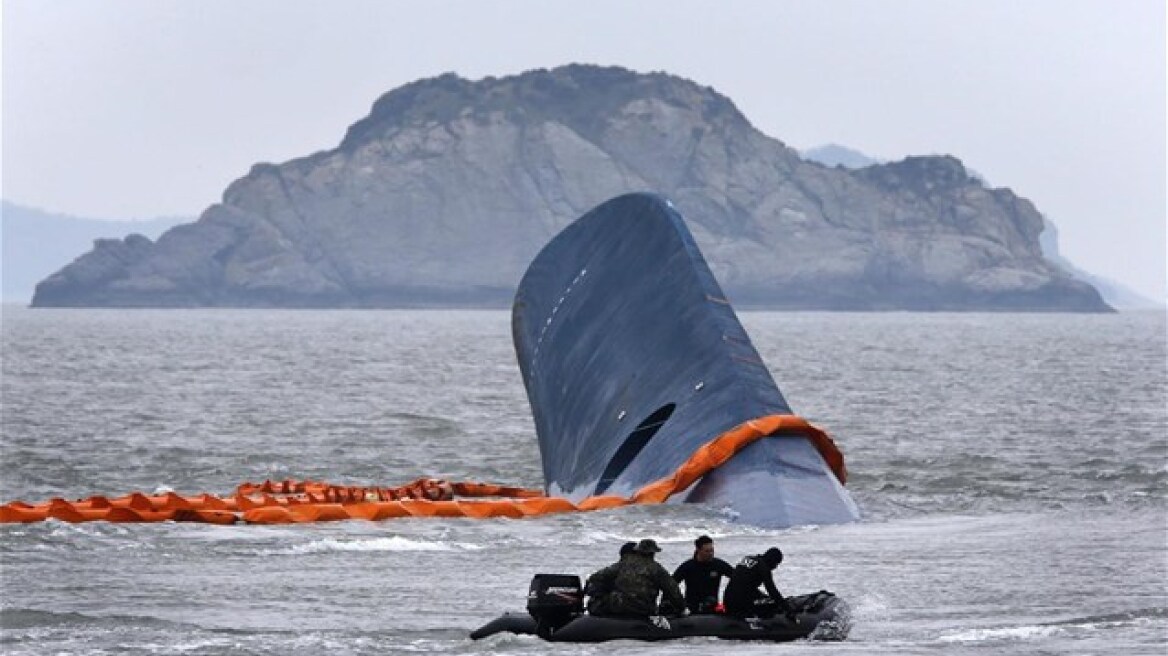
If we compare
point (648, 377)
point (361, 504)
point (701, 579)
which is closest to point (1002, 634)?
point (701, 579)

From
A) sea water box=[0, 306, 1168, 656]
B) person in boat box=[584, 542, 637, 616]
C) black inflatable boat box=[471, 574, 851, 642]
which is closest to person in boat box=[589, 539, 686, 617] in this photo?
person in boat box=[584, 542, 637, 616]

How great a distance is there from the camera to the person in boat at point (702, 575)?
83.0 feet

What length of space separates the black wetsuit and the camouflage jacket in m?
0.55

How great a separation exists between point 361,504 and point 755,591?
41.7ft

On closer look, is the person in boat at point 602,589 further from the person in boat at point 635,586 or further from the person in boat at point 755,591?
the person in boat at point 755,591

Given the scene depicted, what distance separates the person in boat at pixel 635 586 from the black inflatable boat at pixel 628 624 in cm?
12

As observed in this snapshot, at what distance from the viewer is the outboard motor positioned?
80.6 ft

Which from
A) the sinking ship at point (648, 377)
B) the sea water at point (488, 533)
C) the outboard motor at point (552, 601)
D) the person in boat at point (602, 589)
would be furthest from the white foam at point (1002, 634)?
the sinking ship at point (648, 377)

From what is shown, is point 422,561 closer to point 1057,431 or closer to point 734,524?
point 734,524

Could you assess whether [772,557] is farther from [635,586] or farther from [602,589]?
[602,589]

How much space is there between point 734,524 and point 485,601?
7599mm

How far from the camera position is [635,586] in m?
24.7

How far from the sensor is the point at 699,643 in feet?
80.9

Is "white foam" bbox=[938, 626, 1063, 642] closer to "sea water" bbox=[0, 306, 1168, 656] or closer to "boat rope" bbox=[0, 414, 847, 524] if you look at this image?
"sea water" bbox=[0, 306, 1168, 656]
